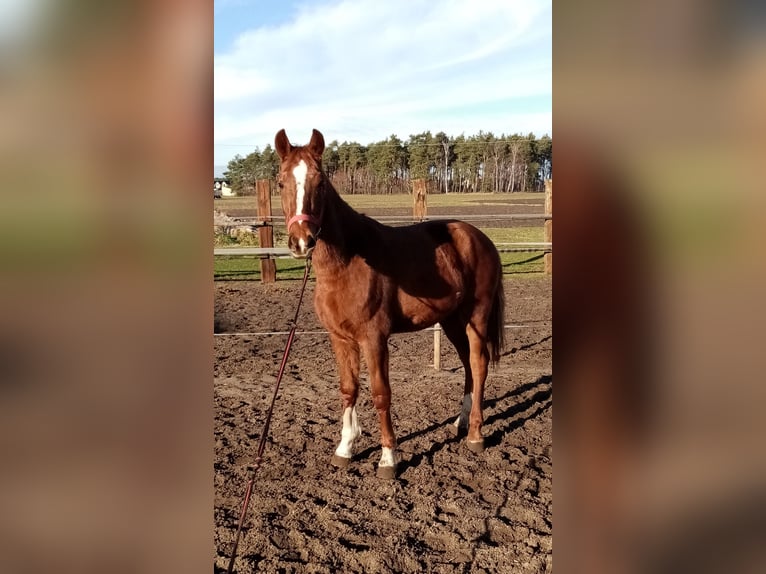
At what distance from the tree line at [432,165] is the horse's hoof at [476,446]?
710 cm

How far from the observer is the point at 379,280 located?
333 cm

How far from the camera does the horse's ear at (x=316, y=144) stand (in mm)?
2670

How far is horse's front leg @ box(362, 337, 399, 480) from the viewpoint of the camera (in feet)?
10.9

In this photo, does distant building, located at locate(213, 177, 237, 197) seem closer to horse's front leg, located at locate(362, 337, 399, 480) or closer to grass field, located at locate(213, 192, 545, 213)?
grass field, located at locate(213, 192, 545, 213)

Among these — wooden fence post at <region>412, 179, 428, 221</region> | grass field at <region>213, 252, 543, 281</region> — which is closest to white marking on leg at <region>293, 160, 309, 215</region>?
wooden fence post at <region>412, 179, 428, 221</region>

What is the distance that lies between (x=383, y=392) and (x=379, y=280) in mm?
681
